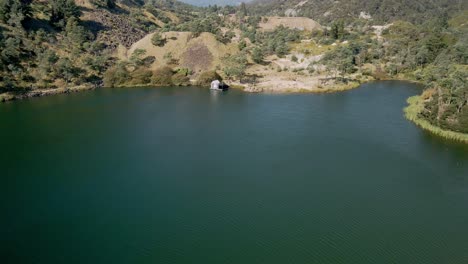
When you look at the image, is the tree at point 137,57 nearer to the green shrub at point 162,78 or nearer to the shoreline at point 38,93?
the green shrub at point 162,78

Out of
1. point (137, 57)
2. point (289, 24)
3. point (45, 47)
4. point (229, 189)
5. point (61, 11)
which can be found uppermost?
point (289, 24)

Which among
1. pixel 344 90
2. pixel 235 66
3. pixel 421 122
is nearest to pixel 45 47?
pixel 235 66

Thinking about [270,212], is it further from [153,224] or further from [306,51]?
[306,51]

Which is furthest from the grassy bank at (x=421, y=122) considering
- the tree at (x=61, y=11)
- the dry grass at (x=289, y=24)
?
the dry grass at (x=289, y=24)

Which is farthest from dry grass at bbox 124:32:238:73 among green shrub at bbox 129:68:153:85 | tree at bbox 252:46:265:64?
tree at bbox 252:46:265:64

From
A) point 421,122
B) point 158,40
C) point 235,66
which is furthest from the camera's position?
point 158,40

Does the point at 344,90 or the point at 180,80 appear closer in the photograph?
the point at 344,90

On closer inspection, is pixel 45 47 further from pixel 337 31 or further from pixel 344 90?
pixel 337 31
